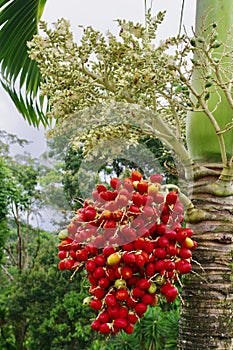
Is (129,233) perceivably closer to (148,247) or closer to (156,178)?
(148,247)

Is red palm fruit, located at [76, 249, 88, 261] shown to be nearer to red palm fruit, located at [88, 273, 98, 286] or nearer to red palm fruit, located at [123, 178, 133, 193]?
red palm fruit, located at [88, 273, 98, 286]

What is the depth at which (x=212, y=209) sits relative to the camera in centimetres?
165

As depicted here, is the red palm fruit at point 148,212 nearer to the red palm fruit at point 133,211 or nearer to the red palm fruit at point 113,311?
the red palm fruit at point 133,211

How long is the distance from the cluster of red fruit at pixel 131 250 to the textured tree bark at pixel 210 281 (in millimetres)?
249

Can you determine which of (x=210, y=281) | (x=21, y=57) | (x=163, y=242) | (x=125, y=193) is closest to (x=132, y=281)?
(x=163, y=242)

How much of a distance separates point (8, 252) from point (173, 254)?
11977mm

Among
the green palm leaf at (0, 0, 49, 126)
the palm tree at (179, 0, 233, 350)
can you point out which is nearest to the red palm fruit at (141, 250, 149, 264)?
the palm tree at (179, 0, 233, 350)

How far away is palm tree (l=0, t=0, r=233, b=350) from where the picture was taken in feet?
5.19

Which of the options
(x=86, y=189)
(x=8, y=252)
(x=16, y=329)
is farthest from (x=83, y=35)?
(x=8, y=252)

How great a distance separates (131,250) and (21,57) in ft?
7.22

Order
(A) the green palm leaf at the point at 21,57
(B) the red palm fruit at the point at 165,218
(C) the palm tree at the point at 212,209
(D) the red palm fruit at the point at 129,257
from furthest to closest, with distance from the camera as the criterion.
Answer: (A) the green palm leaf at the point at 21,57, (C) the palm tree at the point at 212,209, (B) the red palm fruit at the point at 165,218, (D) the red palm fruit at the point at 129,257

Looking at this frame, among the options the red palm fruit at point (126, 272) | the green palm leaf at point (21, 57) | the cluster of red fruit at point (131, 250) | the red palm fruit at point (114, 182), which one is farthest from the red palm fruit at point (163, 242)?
the green palm leaf at point (21, 57)

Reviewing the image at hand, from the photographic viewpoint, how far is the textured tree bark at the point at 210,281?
5.20 feet

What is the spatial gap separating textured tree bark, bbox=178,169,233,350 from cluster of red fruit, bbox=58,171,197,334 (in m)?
0.25
